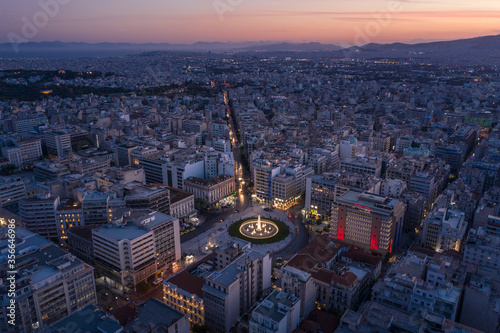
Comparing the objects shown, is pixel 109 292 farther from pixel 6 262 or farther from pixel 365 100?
pixel 365 100

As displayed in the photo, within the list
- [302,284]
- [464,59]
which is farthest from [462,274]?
[464,59]

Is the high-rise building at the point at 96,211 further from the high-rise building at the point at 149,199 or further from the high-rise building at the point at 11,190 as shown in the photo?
the high-rise building at the point at 11,190

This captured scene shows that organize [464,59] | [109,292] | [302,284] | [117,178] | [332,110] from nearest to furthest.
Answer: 1. [302,284]
2. [109,292]
3. [117,178]
4. [332,110]
5. [464,59]

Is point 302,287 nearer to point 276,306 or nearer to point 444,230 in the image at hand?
point 276,306

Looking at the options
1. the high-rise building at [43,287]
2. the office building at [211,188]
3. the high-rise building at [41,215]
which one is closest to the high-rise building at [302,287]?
the high-rise building at [43,287]

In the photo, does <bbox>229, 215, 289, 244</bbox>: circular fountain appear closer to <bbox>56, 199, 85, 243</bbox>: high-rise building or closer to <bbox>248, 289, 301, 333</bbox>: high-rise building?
<bbox>248, 289, 301, 333</bbox>: high-rise building

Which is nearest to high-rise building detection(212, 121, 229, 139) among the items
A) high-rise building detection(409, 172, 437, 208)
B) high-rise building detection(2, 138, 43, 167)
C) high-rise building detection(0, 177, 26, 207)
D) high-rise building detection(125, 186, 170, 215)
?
high-rise building detection(2, 138, 43, 167)

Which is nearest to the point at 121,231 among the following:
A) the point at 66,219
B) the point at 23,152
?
the point at 66,219
